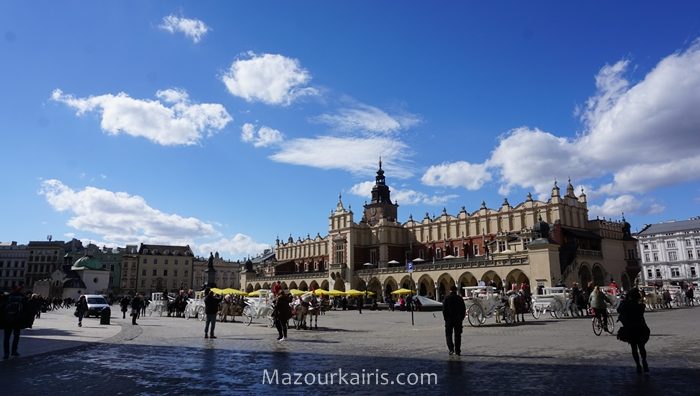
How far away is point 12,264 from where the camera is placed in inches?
4779

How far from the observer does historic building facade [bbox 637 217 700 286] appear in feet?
289

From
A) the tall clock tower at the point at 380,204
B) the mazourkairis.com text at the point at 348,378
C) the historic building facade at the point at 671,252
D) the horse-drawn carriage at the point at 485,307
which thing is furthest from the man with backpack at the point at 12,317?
the historic building facade at the point at 671,252

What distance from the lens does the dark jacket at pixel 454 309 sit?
12602mm

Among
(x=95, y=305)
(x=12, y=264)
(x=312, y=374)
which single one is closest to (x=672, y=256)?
(x=95, y=305)

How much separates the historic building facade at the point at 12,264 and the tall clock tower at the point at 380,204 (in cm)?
8680

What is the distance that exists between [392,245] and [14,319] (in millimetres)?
66856

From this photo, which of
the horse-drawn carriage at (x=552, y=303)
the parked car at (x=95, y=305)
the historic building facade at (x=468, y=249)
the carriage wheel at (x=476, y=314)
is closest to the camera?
the carriage wheel at (x=476, y=314)

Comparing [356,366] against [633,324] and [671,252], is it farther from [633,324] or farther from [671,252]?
[671,252]

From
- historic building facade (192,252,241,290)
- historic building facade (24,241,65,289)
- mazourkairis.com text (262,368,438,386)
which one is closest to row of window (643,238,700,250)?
historic building facade (192,252,241,290)

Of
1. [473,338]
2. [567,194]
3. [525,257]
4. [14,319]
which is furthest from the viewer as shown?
[567,194]

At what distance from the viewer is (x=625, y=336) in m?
9.49

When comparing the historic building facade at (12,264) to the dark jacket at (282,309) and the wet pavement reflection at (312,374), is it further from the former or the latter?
the wet pavement reflection at (312,374)

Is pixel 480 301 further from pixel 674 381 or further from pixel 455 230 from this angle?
pixel 455 230

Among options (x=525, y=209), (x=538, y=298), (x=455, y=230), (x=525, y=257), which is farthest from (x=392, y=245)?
(x=538, y=298)
